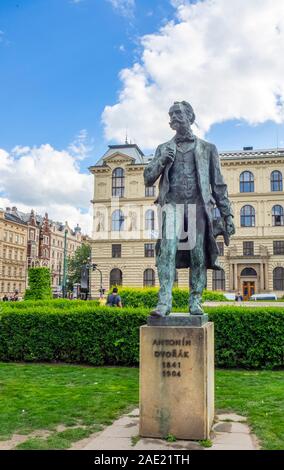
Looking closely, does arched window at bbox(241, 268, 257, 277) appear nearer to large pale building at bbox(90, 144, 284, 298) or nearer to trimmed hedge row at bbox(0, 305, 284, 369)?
large pale building at bbox(90, 144, 284, 298)

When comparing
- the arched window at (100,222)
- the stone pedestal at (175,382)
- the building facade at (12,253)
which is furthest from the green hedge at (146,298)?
the building facade at (12,253)

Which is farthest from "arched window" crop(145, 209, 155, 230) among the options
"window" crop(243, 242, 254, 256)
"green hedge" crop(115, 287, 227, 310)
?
"green hedge" crop(115, 287, 227, 310)

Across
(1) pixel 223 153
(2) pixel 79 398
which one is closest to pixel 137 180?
(1) pixel 223 153

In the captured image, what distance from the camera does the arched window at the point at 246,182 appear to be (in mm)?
52091

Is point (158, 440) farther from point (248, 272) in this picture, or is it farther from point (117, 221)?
point (117, 221)

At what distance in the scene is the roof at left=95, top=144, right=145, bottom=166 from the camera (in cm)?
5588

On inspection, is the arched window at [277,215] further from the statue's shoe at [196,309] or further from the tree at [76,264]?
the statue's shoe at [196,309]

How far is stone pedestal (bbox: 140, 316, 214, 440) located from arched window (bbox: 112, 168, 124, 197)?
50.2 metres

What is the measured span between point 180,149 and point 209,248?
1.39 m

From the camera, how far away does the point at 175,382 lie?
16.3 ft

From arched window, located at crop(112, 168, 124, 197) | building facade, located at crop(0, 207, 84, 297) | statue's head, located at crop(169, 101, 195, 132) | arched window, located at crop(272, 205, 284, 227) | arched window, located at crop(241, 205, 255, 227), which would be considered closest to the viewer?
statue's head, located at crop(169, 101, 195, 132)

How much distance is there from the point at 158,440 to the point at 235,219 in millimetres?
48852

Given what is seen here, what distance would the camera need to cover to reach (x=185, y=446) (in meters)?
4.65

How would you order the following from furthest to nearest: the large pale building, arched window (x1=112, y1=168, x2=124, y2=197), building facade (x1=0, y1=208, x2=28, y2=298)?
building facade (x1=0, y1=208, x2=28, y2=298) < arched window (x1=112, y1=168, x2=124, y2=197) < the large pale building
